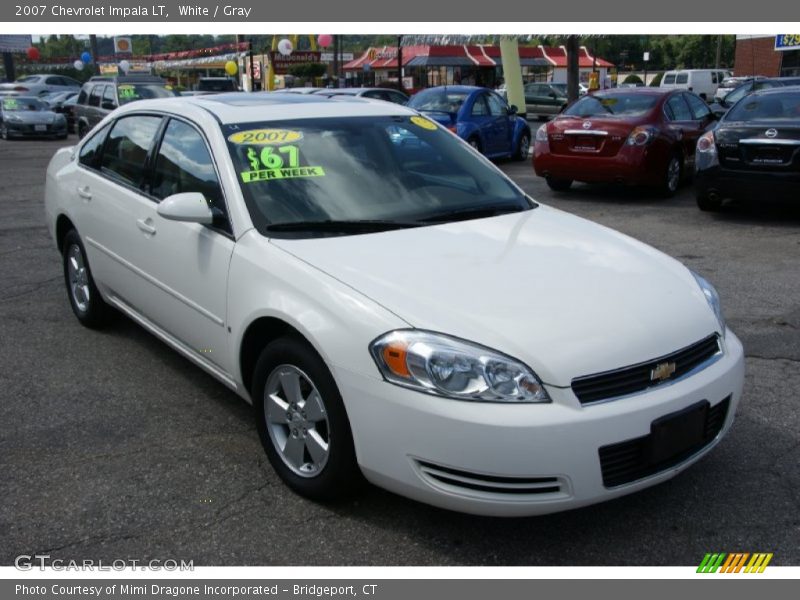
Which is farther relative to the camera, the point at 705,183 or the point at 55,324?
the point at 705,183

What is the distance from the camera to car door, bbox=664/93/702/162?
1112 cm

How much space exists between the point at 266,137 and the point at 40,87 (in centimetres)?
3533

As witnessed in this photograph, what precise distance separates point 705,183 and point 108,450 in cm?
777

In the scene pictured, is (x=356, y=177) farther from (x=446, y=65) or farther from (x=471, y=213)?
(x=446, y=65)

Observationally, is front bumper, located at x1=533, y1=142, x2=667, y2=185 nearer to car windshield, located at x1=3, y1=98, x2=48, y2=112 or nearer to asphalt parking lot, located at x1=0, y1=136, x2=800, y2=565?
asphalt parking lot, located at x1=0, y1=136, x2=800, y2=565

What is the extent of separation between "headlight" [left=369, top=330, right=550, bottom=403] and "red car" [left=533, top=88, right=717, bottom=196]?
8.44 m

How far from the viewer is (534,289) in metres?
3.11

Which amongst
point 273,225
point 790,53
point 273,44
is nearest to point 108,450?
point 273,225

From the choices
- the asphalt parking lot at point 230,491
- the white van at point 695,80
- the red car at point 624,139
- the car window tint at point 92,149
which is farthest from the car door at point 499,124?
the white van at point 695,80

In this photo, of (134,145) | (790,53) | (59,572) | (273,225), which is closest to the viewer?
(59,572)

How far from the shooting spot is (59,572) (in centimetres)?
290

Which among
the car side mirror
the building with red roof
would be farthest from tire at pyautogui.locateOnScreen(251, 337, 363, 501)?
the building with red roof

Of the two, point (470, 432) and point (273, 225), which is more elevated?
point (273, 225)

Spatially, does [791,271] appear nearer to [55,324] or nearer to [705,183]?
[705,183]
